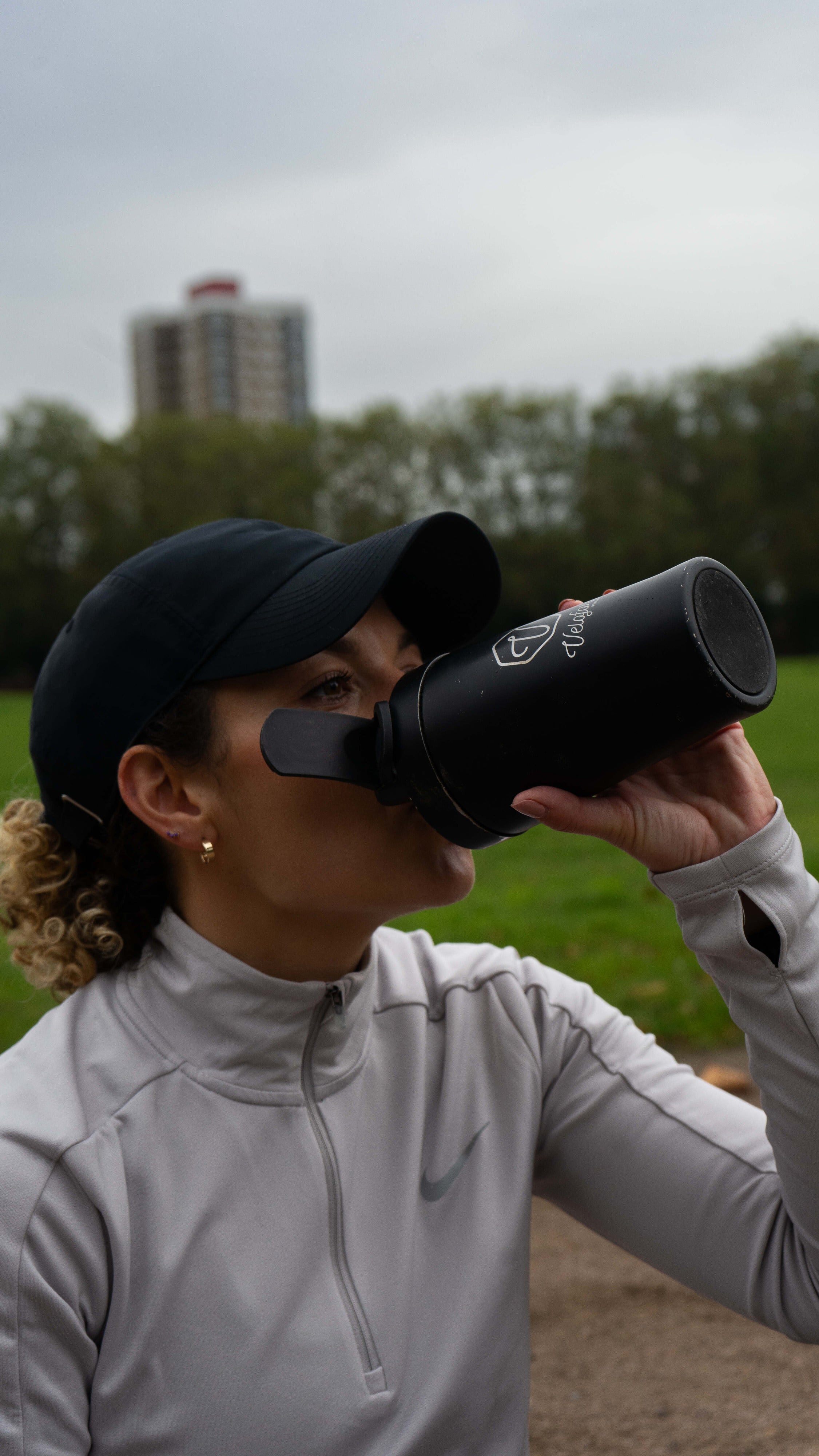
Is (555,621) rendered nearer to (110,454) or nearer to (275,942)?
(275,942)

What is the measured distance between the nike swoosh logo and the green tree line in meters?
37.1

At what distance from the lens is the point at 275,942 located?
5.96 feet

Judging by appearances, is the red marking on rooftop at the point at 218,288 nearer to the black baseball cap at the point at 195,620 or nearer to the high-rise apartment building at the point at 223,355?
the high-rise apartment building at the point at 223,355

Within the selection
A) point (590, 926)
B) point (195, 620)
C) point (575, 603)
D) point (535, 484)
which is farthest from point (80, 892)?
point (535, 484)

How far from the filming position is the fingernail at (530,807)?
5.05 feet

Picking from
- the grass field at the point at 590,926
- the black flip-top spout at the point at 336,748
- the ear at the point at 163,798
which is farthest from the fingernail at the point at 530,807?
the grass field at the point at 590,926

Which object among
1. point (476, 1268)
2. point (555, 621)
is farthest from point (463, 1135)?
point (555, 621)

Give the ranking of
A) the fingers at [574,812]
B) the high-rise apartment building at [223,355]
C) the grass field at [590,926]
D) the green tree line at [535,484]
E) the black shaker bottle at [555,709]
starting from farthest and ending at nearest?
the high-rise apartment building at [223,355]
the green tree line at [535,484]
the grass field at [590,926]
the fingers at [574,812]
the black shaker bottle at [555,709]

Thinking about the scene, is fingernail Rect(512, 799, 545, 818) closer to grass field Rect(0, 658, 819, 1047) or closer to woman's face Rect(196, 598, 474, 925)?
woman's face Rect(196, 598, 474, 925)

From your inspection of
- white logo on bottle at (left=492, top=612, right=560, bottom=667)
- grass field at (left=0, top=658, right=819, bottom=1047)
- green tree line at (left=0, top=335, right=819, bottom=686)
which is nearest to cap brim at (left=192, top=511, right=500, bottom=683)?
white logo on bottle at (left=492, top=612, right=560, bottom=667)

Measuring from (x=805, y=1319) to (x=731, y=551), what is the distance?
4330cm

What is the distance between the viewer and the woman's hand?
160 centimetres

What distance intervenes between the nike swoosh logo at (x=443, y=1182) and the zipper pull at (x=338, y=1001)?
259 millimetres

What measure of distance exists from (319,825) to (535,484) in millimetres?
42355
